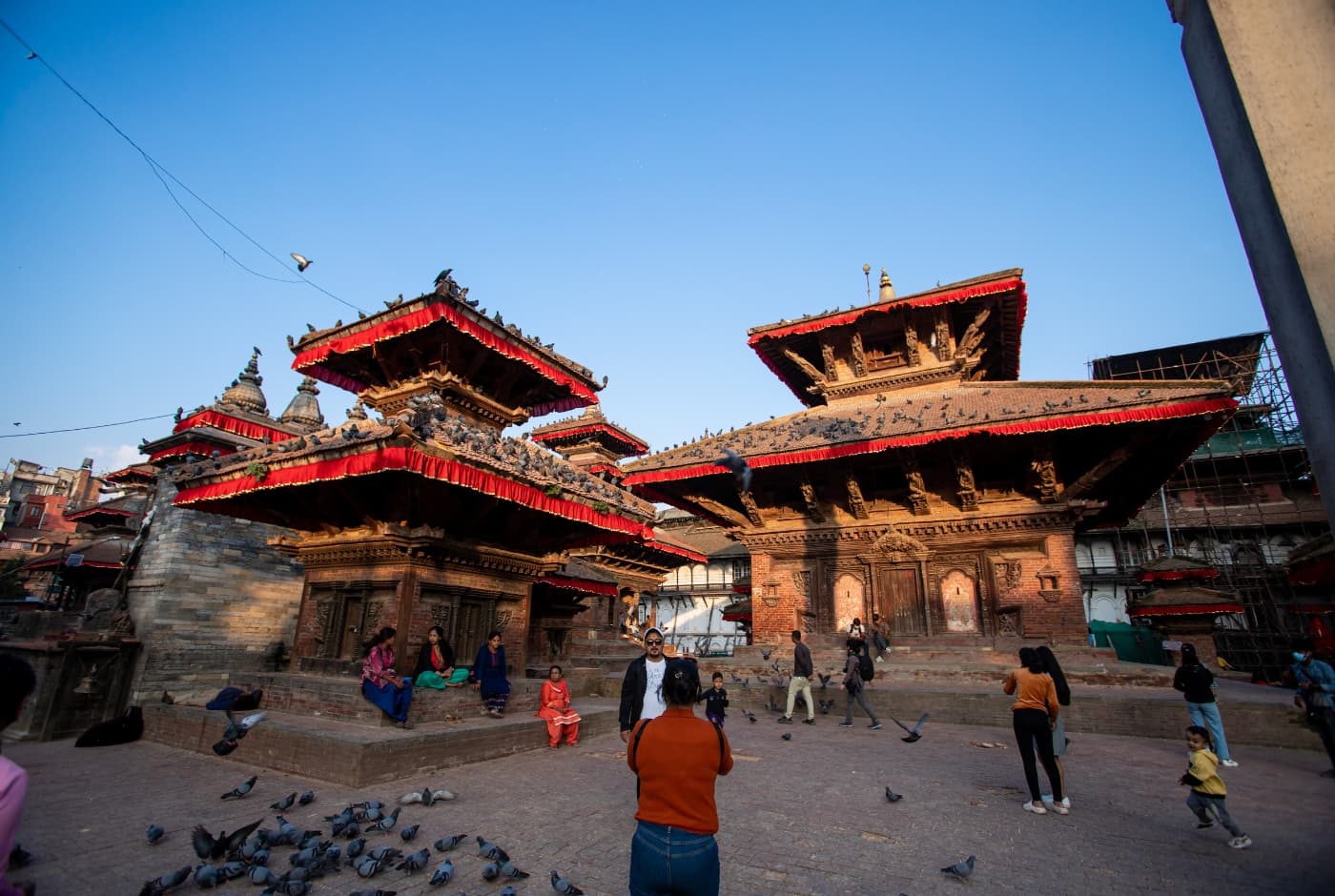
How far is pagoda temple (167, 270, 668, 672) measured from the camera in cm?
825

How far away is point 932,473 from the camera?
47.1 feet

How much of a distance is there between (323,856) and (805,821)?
368 centimetres

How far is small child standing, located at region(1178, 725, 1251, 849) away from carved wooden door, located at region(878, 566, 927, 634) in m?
8.88

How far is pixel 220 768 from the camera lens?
7.19m

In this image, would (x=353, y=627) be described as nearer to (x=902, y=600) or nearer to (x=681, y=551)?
(x=902, y=600)

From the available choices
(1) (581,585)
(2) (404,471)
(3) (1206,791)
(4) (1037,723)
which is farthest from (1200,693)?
(1) (581,585)

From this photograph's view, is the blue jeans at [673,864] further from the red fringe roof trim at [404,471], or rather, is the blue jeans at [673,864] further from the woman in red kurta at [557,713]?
the woman in red kurta at [557,713]

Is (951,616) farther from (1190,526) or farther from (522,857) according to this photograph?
(1190,526)

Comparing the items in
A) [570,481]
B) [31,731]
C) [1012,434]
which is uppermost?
[1012,434]

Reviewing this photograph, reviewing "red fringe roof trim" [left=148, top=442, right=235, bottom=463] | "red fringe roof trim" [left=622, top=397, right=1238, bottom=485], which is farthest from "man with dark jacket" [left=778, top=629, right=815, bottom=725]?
"red fringe roof trim" [left=148, top=442, right=235, bottom=463]

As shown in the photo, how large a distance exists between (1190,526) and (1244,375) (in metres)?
21.9

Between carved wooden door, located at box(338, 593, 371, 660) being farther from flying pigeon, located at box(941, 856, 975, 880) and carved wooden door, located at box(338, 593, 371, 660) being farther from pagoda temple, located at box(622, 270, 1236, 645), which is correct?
flying pigeon, located at box(941, 856, 975, 880)

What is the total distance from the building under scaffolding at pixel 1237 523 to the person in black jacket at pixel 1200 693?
21.6 meters

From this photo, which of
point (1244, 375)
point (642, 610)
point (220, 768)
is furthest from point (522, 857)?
point (642, 610)
